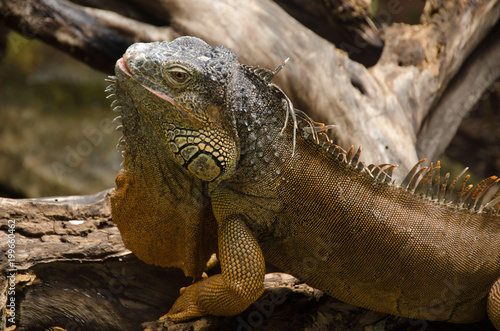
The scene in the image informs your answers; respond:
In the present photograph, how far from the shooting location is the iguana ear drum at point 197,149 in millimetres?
2906

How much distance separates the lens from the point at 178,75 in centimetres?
285

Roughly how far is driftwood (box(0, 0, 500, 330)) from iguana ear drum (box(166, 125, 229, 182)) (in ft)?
4.28

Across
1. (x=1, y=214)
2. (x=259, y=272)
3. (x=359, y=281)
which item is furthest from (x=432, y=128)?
(x=1, y=214)

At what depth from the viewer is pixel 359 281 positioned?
343 centimetres

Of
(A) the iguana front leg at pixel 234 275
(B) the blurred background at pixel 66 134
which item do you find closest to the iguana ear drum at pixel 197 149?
(A) the iguana front leg at pixel 234 275

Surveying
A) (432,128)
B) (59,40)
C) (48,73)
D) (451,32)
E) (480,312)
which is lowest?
(48,73)

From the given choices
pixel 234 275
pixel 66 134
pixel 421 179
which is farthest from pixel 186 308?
pixel 66 134

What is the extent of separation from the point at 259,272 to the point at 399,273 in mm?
1192

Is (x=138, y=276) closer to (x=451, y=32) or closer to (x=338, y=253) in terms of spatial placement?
(x=338, y=253)

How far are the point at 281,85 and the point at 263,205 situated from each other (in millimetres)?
1903

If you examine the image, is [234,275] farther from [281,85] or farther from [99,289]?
[281,85]

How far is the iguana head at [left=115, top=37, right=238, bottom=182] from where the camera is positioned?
9.29 feet

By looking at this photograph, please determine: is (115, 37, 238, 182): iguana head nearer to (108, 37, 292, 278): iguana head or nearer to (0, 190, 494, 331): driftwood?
(108, 37, 292, 278): iguana head

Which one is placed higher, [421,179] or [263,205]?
[421,179]
